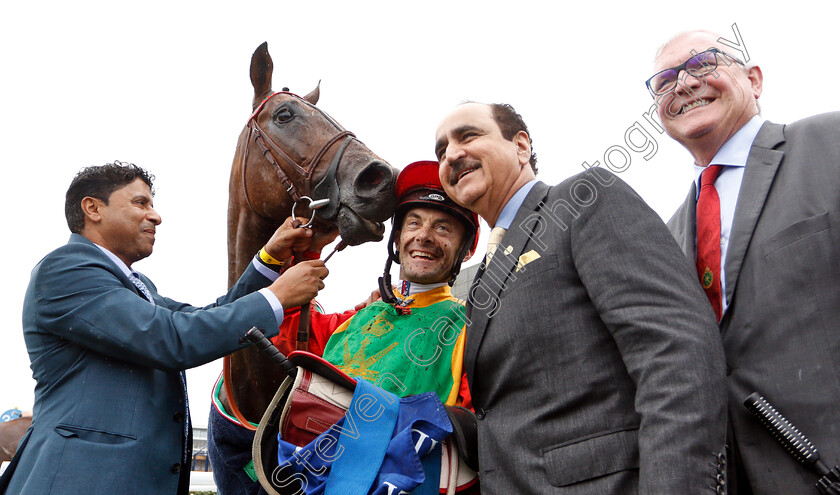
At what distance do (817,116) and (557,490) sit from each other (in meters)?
1.61

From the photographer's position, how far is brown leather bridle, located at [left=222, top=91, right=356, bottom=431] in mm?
3299

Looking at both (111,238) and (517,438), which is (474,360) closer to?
(517,438)

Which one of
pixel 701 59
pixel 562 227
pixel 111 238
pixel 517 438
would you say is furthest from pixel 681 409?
pixel 111 238

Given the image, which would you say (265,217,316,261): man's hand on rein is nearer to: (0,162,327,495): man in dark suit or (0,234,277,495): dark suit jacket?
(0,162,327,495): man in dark suit

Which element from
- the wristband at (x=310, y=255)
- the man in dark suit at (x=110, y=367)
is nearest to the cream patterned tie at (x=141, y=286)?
the man in dark suit at (x=110, y=367)

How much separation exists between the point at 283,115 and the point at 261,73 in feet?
1.61

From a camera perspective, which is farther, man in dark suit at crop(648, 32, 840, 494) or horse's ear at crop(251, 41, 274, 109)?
horse's ear at crop(251, 41, 274, 109)

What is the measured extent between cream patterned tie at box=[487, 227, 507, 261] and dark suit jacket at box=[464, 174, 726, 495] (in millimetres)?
116

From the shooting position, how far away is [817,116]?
6.98ft

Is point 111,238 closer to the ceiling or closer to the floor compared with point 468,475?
closer to the ceiling

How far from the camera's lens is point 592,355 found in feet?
6.40

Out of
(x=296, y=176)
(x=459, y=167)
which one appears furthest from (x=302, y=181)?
(x=459, y=167)

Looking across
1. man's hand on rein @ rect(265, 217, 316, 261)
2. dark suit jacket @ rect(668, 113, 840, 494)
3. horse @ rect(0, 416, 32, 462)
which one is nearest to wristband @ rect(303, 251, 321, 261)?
man's hand on rein @ rect(265, 217, 316, 261)

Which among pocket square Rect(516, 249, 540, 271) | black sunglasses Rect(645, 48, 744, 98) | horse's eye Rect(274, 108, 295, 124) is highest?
horse's eye Rect(274, 108, 295, 124)
